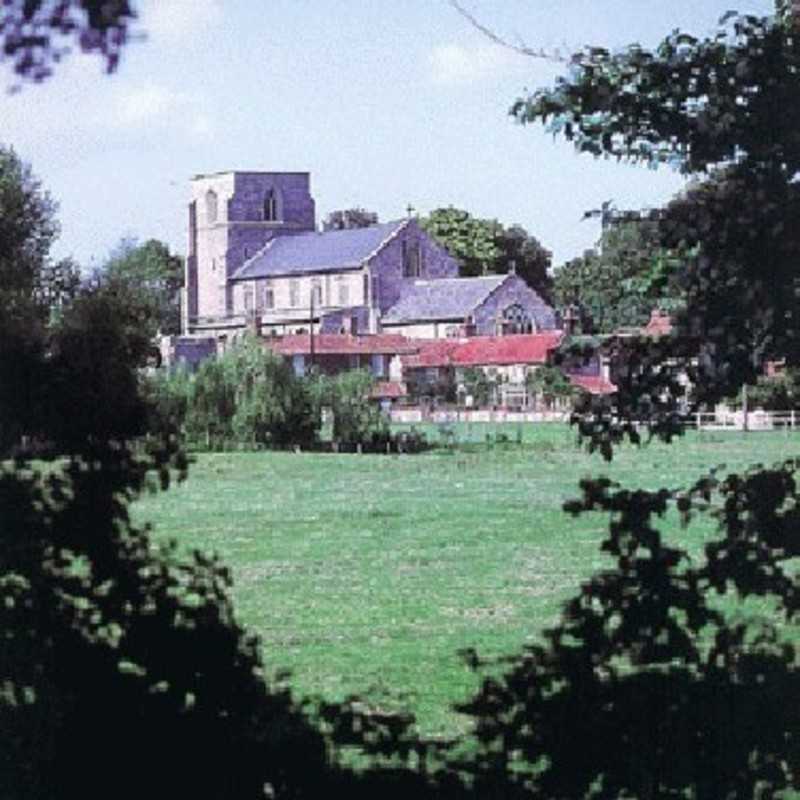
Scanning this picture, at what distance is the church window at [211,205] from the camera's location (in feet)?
9.06

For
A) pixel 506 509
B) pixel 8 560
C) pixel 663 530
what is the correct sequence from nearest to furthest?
pixel 8 560 → pixel 663 530 → pixel 506 509

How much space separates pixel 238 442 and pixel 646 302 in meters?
0.76

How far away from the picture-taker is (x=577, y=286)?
296cm

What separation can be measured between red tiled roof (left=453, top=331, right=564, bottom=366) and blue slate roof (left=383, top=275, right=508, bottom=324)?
0.23 ft

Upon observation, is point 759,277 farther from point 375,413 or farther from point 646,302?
point 375,413

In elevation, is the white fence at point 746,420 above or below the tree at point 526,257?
below

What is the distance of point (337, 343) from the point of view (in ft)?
9.68

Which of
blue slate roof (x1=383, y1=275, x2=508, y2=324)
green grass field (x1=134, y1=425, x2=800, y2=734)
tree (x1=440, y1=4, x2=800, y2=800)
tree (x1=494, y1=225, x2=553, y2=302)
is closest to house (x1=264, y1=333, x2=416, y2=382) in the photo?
blue slate roof (x1=383, y1=275, x2=508, y2=324)

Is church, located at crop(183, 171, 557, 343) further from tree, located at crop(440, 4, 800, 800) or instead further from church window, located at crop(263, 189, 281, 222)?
tree, located at crop(440, 4, 800, 800)

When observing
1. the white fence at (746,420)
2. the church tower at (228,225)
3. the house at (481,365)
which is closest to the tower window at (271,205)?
the church tower at (228,225)

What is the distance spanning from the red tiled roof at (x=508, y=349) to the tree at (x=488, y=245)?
8 centimetres

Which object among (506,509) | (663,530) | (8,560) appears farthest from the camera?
(506,509)

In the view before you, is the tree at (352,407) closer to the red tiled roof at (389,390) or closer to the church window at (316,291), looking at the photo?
the red tiled roof at (389,390)

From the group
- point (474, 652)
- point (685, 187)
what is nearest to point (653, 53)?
point (685, 187)
